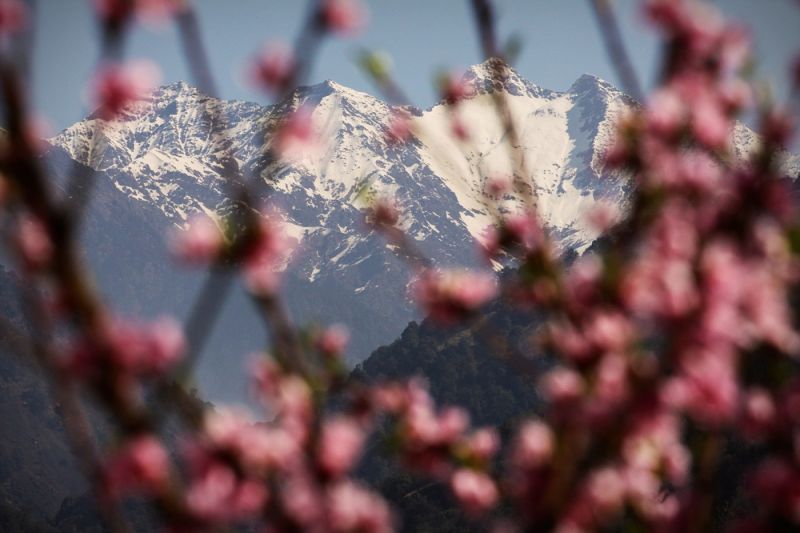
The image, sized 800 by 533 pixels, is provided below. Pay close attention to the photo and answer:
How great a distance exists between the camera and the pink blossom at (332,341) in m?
4.41

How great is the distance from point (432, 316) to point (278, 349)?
4.71ft

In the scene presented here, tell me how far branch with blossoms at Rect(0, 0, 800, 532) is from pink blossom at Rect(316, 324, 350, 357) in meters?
0.58

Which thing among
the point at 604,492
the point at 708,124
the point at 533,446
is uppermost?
the point at 708,124

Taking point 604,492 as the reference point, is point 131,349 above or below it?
above

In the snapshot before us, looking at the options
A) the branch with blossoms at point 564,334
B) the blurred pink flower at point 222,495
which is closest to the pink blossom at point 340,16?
the branch with blossoms at point 564,334

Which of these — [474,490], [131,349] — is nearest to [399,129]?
[474,490]

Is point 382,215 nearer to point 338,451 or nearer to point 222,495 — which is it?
point 338,451

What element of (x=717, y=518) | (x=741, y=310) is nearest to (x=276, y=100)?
(x=741, y=310)

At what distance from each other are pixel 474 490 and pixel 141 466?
2.28 m

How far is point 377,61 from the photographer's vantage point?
4273 millimetres

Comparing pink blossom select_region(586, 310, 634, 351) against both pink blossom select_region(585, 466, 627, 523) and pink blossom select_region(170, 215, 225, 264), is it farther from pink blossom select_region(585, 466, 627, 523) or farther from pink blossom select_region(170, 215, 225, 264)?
pink blossom select_region(170, 215, 225, 264)

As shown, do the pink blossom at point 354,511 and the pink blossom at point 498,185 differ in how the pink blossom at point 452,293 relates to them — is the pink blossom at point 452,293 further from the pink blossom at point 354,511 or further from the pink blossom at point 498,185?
the pink blossom at point 498,185

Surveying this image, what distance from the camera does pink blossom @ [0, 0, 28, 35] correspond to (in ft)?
7.92

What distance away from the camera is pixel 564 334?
9.74ft
